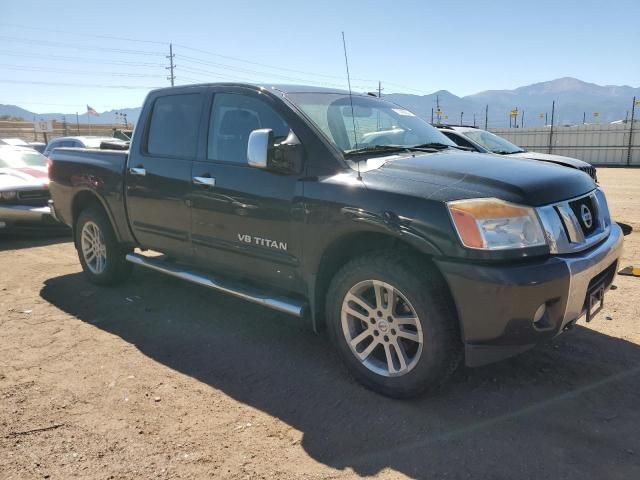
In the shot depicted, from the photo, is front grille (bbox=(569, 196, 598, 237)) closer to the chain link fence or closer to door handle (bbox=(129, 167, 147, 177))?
door handle (bbox=(129, 167, 147, 177))

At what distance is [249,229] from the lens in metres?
3.74

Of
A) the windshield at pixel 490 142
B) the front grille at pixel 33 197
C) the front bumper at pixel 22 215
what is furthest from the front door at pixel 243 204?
the windshield at pixel 490 142

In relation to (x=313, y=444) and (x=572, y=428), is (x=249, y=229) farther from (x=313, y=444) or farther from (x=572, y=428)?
(x=572, y=428)

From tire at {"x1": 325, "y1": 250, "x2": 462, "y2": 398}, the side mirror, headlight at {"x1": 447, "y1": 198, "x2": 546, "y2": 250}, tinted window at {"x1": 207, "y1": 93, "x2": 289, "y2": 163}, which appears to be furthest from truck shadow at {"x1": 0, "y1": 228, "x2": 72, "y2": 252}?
headlight at {"x1": 447, "y1": 198, "x2": 546, "y2": 250}

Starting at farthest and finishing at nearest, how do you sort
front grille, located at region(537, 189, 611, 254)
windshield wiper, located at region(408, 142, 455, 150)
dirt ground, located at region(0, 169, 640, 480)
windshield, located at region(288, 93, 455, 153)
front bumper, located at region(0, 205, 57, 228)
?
front bumper, located at region(0, 205, 57, 228)
windshield wiper, located at region(408, 142, 455, 150)
windshield, located at region(288, 93, 455, 153)
front grille, located at region(537, 189, 611, 254)
dirt ground, located at region(0, 169, 640, 480)

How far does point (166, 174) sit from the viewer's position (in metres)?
4.39

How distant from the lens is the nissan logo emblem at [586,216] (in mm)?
3186

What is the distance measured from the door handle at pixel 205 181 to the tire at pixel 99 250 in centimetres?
164

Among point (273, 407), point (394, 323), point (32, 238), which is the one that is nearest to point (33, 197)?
point (32, 238)

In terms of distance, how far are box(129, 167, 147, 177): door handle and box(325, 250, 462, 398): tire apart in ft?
7.26

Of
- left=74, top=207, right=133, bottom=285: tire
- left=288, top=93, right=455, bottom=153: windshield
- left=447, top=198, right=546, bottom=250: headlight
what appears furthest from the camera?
left=74, top=207, right=133, bottom=285: tire

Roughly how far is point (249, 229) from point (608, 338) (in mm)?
2768

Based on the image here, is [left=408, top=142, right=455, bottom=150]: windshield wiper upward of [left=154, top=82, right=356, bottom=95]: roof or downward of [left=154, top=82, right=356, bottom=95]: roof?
downward

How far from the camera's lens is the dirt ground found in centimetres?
259
